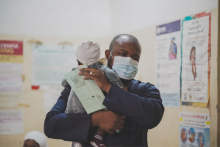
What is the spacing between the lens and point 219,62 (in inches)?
61.6

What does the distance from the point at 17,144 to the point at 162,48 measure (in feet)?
7.06

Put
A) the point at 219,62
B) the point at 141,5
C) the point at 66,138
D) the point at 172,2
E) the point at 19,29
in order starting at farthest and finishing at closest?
the point at 19,29
the point at 141,5
the point at 172,2
the point at 219,62
the point at 66,138

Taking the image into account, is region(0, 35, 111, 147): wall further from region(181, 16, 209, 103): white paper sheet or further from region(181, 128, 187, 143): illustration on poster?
region(181, 16, 209, 103): white paper sheet

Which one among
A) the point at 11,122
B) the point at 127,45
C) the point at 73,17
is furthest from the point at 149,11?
the point at 11,122

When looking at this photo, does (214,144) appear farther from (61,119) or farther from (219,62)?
(61,119)

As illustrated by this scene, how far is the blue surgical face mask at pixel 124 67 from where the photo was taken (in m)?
1.25

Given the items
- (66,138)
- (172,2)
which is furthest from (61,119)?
(172,2)

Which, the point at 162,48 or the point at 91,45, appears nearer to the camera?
the point at 91,45

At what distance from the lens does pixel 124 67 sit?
1247mm

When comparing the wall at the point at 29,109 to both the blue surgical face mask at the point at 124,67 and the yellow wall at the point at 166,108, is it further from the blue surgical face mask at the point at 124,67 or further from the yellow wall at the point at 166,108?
the blue surgical face mask at the point at 124,67

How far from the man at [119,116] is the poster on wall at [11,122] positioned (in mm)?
1868

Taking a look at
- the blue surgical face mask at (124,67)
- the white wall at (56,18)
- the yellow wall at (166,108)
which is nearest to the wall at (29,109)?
the yellow wall at (166,108)

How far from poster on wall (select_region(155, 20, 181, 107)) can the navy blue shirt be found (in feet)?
3.80

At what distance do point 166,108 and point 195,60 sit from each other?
60cm
